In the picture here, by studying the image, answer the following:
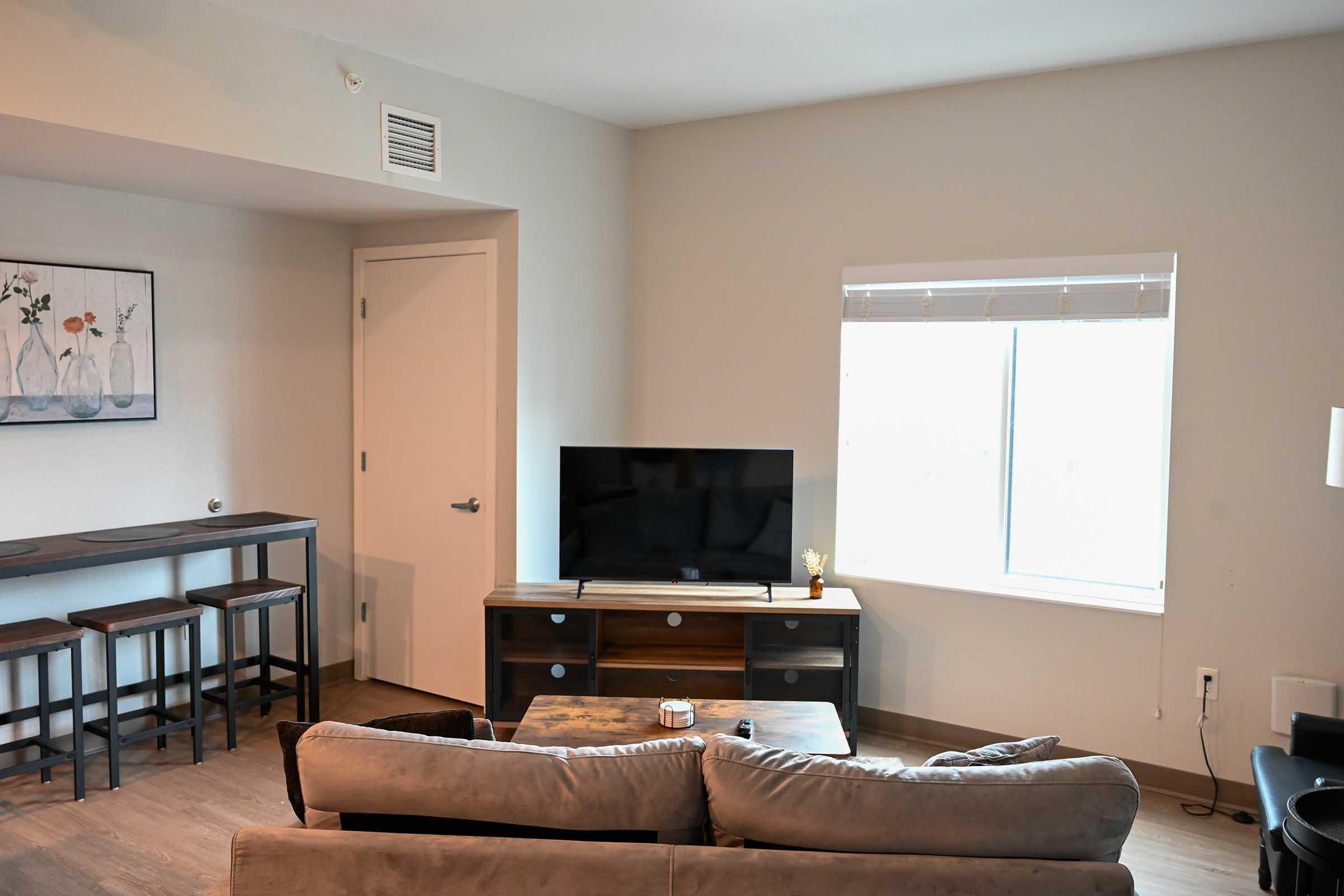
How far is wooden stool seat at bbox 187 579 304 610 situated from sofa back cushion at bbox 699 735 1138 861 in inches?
113

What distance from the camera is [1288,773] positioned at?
2.94 meters

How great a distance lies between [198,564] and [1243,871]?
4.16 metres

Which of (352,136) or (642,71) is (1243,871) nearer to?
(642,71)

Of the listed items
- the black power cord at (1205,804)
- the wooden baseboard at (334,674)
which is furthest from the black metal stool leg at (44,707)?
the black power cord at (1205,804)

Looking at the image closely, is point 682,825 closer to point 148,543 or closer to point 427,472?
point 148,543

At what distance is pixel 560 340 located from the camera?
15.2 ft

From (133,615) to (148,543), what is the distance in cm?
29

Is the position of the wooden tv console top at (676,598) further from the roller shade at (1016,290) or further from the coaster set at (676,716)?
the roller shade at (1016,290)

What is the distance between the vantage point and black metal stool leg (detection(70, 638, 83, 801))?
3.53 meters

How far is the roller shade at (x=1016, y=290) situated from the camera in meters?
3.80

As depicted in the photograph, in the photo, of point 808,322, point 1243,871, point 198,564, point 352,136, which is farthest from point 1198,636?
point 198,564

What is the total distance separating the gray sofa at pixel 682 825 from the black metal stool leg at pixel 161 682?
254cm

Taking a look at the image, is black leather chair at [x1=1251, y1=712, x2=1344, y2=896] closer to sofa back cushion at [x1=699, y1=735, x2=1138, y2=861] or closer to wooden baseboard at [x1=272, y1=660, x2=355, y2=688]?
sofa back cushion at [x1=699, y1=735, x2=1138, y2=861]

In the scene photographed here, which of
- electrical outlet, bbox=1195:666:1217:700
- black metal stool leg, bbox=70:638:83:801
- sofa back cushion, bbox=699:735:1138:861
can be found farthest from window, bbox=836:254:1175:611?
black metal stool leg, bbox=70:638:83:801
